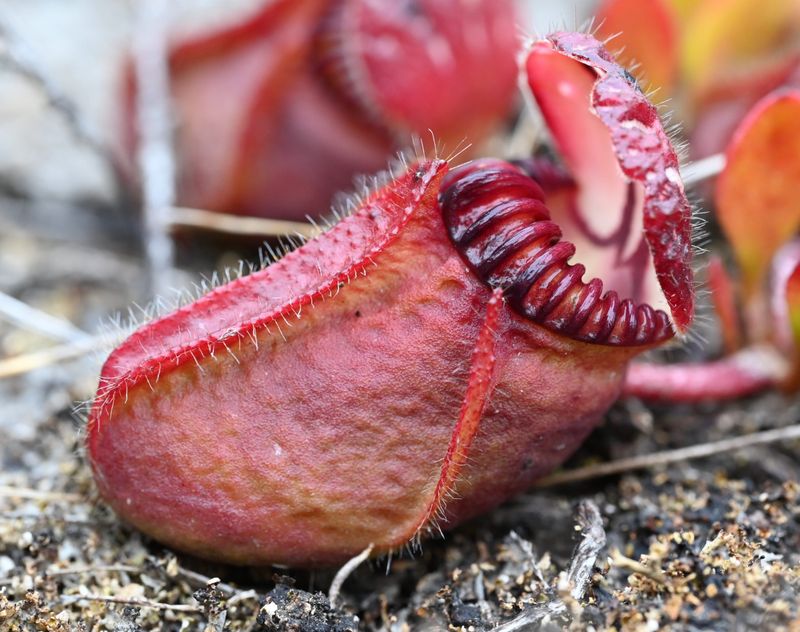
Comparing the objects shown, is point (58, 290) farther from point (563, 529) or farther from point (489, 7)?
Result: point (563, 529)

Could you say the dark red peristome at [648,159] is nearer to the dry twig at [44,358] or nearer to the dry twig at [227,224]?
the dry twig at [227,224]

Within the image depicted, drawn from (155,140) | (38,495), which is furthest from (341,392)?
(155,140)

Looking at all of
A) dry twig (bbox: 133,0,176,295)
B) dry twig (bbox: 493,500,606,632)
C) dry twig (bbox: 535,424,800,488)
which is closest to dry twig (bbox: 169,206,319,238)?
dry twig (bbox: 133,0,176,295)

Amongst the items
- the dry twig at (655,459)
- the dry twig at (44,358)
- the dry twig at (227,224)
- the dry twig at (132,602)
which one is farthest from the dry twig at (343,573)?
the dry twig at (227,224)

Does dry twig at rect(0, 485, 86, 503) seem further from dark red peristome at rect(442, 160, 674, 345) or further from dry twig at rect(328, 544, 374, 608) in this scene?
dark red peristome at rect(442, 160, 674, 345)

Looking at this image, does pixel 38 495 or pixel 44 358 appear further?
pixel 44 358

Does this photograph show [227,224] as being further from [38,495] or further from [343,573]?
[343,573]

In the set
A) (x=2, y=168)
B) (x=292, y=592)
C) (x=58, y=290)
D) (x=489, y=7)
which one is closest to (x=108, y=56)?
(x=2, y=168)
